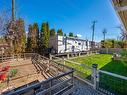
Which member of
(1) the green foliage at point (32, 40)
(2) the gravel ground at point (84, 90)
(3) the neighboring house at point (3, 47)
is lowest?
(2) the gravel ground at point (84, 90)

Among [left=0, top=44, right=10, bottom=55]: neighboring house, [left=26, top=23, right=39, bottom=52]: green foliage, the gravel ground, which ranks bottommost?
the gravel ground

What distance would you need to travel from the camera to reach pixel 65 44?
2759 cm

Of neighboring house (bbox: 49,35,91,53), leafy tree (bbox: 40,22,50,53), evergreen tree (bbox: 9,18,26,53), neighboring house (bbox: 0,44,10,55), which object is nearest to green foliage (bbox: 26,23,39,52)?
leafy tree (bbox: 40,22,50,53)

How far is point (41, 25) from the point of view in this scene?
97.2 ft

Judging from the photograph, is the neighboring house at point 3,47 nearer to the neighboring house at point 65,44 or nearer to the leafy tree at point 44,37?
the leafy tree at point 44,37

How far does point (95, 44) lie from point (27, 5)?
24.4 metres

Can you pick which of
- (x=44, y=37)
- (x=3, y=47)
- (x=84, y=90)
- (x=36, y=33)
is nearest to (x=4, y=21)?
(x=3, y=47)

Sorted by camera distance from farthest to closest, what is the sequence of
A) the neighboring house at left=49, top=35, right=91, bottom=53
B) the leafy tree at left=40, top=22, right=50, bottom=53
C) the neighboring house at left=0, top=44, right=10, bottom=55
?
the leafy tree at left=40, top=22, right=50, bottom=53
the neighboring house at left=49, top=35, right=91, bottom=53
the neighboring house at left=0, top=44, right=10, bottom=55

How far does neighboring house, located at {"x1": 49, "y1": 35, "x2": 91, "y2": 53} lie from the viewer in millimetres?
26775

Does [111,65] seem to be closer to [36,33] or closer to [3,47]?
[3,47]

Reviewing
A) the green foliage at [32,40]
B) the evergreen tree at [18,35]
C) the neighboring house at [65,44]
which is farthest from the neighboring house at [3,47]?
the neighboring house at [65,44]

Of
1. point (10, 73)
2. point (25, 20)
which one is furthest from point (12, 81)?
point (25, 20)

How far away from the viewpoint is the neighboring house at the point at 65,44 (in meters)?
26.8

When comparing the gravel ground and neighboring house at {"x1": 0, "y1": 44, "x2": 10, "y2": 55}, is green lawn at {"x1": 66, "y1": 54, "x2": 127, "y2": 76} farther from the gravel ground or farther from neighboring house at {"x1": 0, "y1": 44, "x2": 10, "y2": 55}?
neighboring house at {"x1": 0, "y1": 44, "x2": 10, "y2": 55}
